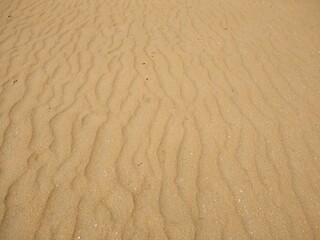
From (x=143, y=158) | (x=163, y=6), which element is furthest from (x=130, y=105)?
(x=163, y=6)

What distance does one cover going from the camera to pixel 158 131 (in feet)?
8.52

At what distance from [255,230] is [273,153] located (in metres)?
0.84

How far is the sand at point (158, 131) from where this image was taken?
202 cm

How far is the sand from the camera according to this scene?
6.62 feet

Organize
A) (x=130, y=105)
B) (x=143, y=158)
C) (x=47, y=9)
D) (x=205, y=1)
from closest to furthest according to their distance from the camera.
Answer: (x=143, y=158) < (x=130, y=105) < (x=47, y=9) < (x=205, y=1)

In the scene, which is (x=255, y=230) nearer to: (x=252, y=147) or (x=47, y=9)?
(x=252, y=147)

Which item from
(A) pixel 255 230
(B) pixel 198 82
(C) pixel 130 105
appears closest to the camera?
(A) pixel 255 230

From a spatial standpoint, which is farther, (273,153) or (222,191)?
(273,153)

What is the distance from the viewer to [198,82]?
3199 mm

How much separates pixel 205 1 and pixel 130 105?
3.55 metres

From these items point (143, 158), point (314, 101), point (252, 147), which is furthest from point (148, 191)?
point (314, 101)

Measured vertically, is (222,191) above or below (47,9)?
below

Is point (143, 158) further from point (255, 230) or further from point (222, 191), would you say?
point (255, 230)

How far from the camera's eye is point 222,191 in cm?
218
